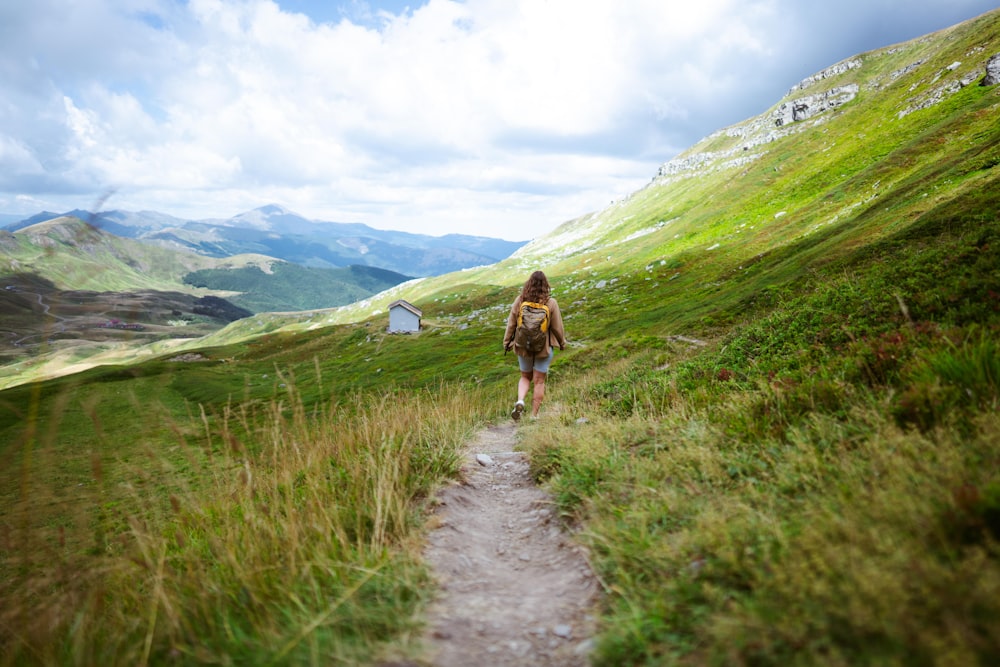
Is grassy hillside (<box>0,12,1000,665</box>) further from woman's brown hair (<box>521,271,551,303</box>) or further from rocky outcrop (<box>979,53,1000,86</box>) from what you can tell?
rocky outcrop (<box>979,53,1000,86</box>)

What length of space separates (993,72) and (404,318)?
83.4 metres

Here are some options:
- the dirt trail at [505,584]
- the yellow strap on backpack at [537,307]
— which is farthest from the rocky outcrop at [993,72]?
the dirt trail at [505,584]

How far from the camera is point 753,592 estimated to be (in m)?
3.07

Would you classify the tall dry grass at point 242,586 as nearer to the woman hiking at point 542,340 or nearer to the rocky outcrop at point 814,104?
the woman hiking at point 542,340

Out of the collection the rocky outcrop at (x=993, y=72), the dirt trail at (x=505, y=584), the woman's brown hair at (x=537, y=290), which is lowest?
the dirt trail at (x=505, y=584)

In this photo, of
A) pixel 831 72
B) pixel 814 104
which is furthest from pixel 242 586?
pixel 831 72

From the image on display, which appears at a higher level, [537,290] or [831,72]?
[831,72]

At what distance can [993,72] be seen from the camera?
57000 millimetres

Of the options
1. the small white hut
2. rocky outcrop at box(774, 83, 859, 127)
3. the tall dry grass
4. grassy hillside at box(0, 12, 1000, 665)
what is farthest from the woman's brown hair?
rocky outcrop at box(774, 83, 859, 127)

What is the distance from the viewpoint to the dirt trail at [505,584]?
340 centimetres

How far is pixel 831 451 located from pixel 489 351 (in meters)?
49.4

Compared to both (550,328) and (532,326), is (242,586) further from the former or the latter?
(550,328)

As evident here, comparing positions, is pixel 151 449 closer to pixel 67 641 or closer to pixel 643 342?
pixel 67 641

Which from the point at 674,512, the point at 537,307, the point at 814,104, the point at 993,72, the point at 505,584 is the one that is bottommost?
the point at 505,584
